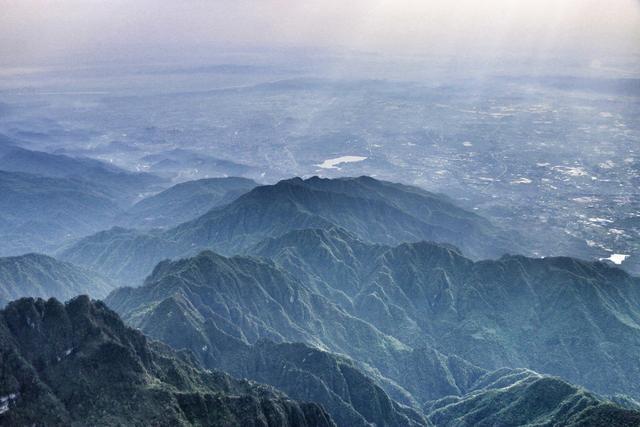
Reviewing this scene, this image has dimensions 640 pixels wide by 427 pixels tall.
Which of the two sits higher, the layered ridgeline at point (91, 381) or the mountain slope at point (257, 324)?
the layered ridgeline at point (91, 381)

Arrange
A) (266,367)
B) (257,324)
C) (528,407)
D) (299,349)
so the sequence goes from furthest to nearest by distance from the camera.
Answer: (257,324) → (299,349) → (266,367) → (528,407)

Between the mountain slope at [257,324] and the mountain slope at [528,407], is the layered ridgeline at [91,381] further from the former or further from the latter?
the mountain slope at [257,324]

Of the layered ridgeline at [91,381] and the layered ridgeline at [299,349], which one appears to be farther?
the layered ridgeline at [299,349]

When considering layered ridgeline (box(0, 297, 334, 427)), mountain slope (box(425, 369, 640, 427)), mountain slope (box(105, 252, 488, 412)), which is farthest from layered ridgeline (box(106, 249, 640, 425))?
layered ridgeline (box(0, 297, 334, 427))

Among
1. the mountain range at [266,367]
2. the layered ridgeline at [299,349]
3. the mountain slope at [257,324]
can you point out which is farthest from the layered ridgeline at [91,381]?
the mountain slope at [257,324]

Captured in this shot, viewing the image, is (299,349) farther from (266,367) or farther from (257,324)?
(257,324)

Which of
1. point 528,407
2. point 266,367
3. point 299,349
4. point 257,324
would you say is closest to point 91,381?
point 266,367

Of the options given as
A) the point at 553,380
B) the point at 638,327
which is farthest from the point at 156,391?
the point at 638,327
